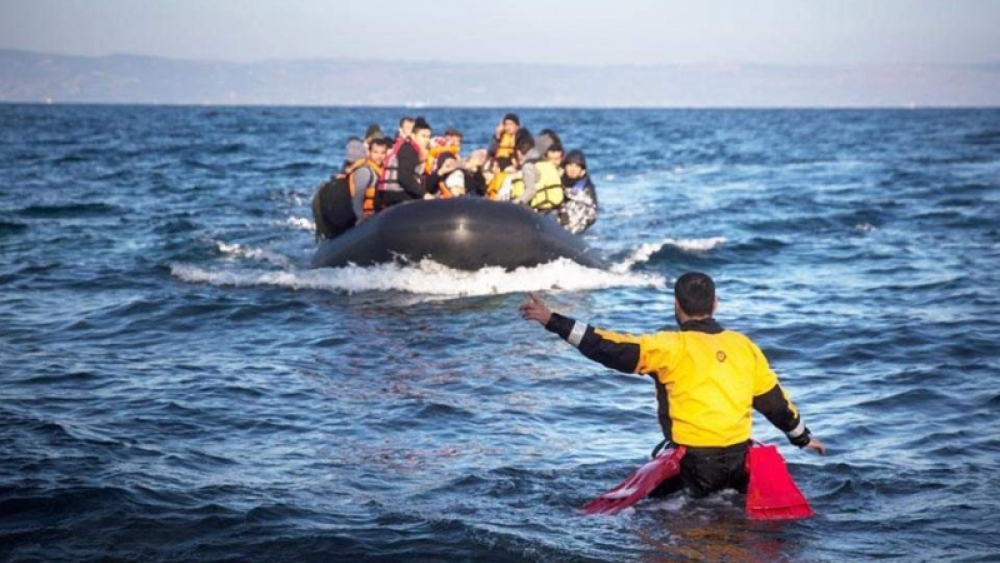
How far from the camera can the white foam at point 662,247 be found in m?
17.9

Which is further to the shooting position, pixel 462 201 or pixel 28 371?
→ pixel 462 201

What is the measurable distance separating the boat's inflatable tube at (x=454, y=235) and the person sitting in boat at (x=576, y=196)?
6.89ft

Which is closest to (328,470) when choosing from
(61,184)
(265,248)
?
(265,248)

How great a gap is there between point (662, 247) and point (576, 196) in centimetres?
254

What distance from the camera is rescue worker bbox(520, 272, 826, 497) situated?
6.36 meters

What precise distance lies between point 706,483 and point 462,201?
8.18m

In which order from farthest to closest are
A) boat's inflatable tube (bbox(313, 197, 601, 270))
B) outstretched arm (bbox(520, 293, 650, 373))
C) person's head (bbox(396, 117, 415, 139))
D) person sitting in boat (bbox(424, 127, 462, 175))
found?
1. person sitting in boat (bbox(424, 127, 462, 175))
2. person's head (bbox(396, 117, 415, 139))
3. boat's inflatable tube (bbox(313, 197, 601, 270))
4. outstretched arm (bbox(520, 293, 650, 373))

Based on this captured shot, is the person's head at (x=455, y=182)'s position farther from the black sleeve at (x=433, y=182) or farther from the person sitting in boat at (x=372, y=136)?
the person sitting in boat at (x=372, y=136)

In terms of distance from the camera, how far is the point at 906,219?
940 inches

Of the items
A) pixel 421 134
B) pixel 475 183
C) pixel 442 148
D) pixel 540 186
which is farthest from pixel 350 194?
pixel 540 186

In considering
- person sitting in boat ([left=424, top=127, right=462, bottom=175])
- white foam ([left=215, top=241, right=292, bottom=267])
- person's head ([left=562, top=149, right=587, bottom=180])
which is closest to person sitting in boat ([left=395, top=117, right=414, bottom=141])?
person sitting in boat ([left=424, top=127, right=462, bottom=175])

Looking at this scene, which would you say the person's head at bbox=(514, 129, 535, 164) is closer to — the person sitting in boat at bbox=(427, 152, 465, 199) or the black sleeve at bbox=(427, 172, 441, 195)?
the person sitting in boat at bbox=(427, 152, 465, 199)

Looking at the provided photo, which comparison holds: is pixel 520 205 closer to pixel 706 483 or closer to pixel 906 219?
pixel 706 483

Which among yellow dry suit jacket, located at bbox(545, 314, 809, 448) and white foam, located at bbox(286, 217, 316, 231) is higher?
yellow dry suit jacket, located at bbox(545, 314, 809, 448)
